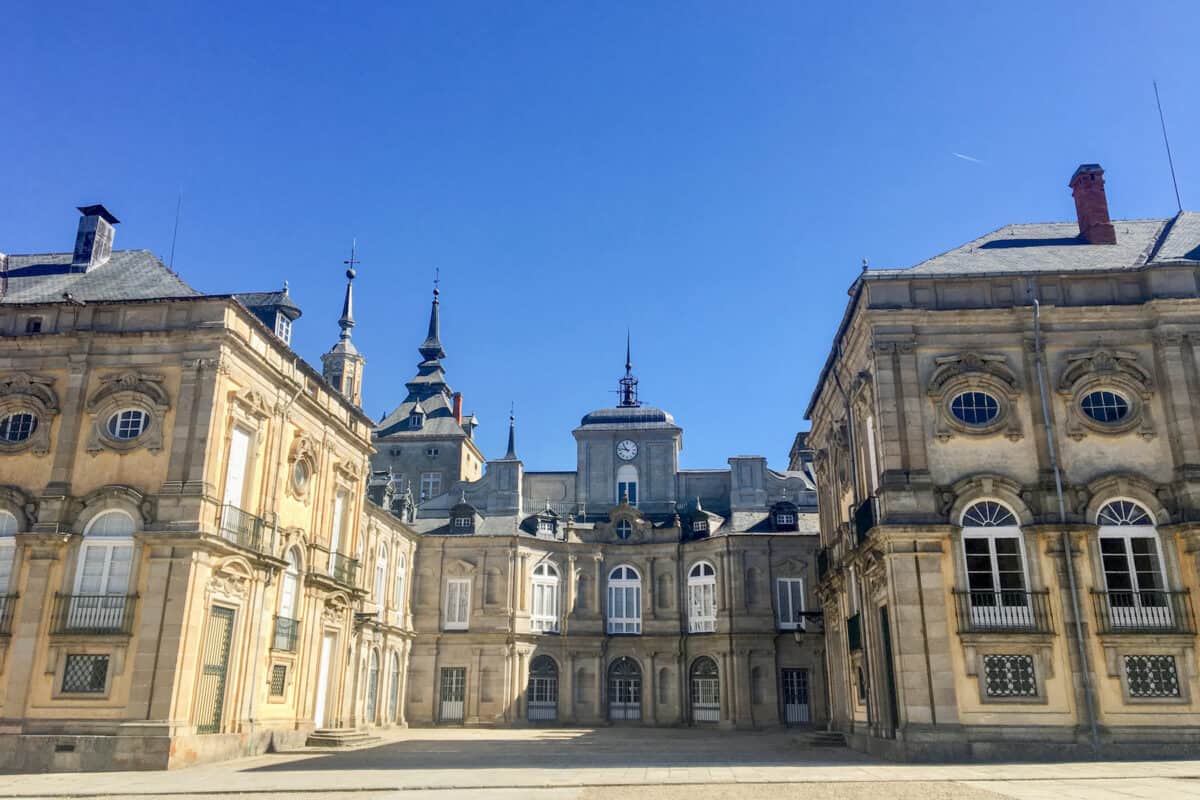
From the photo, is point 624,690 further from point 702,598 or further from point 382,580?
point 382,580

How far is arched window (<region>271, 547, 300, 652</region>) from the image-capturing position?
2346 cm

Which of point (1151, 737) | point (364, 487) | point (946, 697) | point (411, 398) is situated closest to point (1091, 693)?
point (1151, 737)

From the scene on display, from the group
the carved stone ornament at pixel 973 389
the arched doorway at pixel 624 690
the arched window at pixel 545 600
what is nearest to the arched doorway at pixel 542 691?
the arched window at pixel 545 600

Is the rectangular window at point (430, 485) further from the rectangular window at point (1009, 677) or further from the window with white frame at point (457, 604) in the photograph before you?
the rectangular window at point (1009, 677)

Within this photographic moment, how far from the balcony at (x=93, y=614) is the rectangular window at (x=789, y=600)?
88.9 feet

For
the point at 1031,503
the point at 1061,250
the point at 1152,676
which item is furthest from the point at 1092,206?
the point at 1152,676

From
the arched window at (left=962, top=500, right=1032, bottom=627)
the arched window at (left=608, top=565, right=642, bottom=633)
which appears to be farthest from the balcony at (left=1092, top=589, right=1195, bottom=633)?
the arched window at (left=608, top=565, right=642, bottom=633)

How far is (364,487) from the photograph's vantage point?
2975cm

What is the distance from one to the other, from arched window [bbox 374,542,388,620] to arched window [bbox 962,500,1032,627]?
22831 mm

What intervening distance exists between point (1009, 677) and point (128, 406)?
19.4 metres

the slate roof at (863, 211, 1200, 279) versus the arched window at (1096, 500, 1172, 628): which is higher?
the slate roof at (863, 211, 1200, 279)

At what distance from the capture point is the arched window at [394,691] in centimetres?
3733

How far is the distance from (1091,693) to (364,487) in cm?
2085

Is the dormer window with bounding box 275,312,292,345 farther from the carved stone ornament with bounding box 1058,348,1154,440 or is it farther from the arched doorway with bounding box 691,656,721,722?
the arched doorway with bounding box 691,656,721,722
